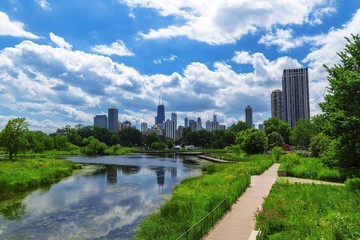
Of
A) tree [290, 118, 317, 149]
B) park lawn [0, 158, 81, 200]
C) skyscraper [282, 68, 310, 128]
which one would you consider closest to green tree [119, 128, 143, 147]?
skyscraper [282, 68, 310, 128]

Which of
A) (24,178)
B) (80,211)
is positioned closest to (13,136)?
(24,178)

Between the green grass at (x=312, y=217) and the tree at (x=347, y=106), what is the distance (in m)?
5.12

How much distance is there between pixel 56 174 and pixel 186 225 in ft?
101

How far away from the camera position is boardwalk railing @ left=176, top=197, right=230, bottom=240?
40.2ft

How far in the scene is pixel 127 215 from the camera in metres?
20.9

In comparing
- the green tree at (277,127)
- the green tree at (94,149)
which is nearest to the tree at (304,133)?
the green tree at (277,127)

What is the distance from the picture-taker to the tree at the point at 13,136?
2036 inches

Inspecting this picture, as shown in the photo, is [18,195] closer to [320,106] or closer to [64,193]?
[64,193]

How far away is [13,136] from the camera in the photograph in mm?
52000

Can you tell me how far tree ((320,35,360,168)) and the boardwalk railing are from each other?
33.0 feet

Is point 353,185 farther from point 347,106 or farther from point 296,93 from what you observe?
point 296,93

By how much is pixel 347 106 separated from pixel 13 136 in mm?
48984

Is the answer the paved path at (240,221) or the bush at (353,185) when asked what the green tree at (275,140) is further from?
the paved path at (240,221)

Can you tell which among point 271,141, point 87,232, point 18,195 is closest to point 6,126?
point 18,195
